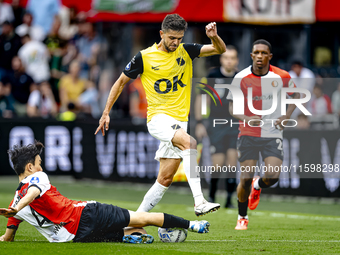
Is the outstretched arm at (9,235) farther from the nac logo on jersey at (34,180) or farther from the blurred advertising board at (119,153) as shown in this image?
the blurred advertising board at (119,153)

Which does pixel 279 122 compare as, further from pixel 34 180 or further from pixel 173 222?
pixel 34 180

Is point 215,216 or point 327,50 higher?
point 327,50

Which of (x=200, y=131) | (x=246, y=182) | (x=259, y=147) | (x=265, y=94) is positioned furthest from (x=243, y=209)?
(x=200, y=131)

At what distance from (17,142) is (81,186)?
5.89ft

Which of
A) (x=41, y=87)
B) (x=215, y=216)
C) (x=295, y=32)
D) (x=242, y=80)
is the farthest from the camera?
(x=295, y=32)

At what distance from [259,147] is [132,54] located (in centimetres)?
851

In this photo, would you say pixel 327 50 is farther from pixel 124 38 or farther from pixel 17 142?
pixel 17 142

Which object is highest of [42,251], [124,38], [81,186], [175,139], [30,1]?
[30,1]

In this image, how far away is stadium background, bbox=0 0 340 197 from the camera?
42.2ft

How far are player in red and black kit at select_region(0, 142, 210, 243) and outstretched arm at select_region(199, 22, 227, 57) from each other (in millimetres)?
Answer: 2017

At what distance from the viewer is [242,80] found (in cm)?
789

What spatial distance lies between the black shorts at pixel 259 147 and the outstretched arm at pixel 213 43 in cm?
150

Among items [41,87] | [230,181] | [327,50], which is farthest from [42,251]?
[327,50]

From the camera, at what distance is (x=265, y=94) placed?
7781 mm
